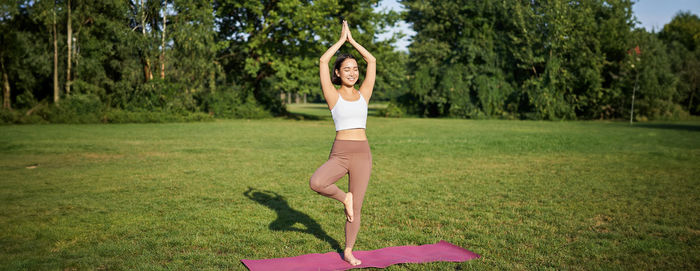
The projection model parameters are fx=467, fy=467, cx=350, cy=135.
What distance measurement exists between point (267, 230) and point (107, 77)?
28660 millimetres

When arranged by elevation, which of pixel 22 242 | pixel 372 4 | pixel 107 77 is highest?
pixel 372 4

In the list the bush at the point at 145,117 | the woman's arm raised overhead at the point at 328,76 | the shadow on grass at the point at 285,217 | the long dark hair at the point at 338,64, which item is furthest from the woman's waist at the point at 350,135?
the bush at the point at 145,117

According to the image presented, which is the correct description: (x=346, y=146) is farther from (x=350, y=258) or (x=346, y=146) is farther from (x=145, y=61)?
(x=145, y=61)

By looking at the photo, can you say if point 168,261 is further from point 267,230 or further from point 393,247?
point 393,247

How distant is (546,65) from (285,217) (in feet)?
123

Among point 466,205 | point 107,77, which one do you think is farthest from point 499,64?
point 466,205

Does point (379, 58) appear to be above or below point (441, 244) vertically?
above

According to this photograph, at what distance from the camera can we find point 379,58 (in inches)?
1494

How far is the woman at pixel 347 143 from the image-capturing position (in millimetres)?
4562

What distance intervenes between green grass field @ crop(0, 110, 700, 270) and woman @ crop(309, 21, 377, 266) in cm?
82

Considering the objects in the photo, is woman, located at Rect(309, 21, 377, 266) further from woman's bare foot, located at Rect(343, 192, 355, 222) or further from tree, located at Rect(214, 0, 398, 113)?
tree, located at Rect(214, 0, 398, 113)

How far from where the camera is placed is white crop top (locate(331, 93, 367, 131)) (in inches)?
181

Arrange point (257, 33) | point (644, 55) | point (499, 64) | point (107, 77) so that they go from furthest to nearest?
point (499, 64) < point (644, 55) < point (257, 33) < point (107, 77)

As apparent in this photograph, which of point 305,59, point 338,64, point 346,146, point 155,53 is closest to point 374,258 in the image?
point 346,146
